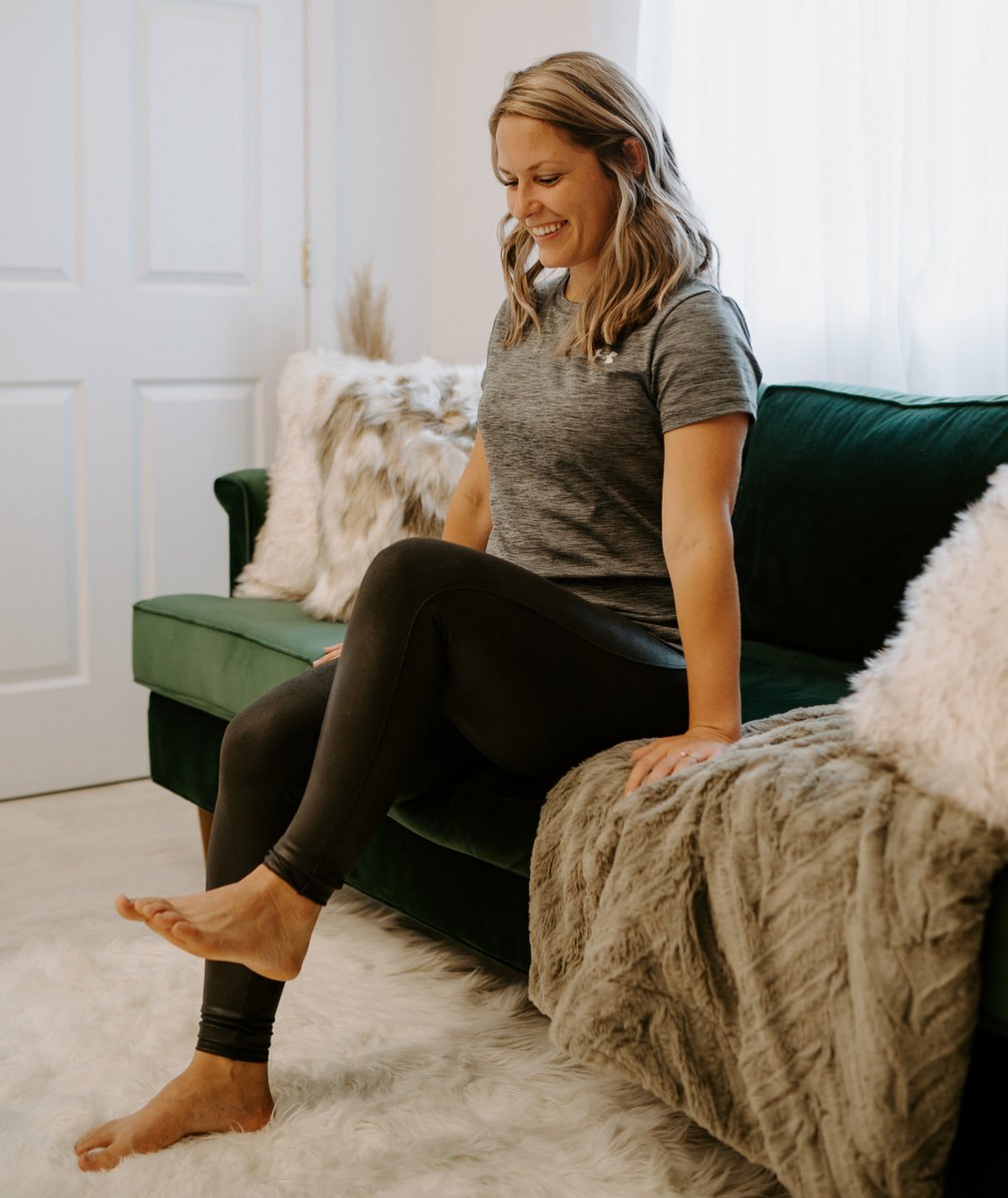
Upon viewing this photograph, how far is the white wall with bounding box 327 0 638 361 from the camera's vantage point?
3.29 m

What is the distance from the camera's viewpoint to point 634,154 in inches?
67.2

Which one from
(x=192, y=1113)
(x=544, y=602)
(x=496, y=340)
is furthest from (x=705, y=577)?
(x=192, y=1113)

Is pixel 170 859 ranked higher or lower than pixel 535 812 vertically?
lower

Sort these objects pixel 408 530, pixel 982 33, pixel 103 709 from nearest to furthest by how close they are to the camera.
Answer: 1. pixel 982 33
2. pixel 408 530
3. pixel 103 709

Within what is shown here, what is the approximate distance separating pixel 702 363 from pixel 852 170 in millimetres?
976

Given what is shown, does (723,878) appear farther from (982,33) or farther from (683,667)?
(982,33)

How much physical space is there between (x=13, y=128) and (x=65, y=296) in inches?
13.4

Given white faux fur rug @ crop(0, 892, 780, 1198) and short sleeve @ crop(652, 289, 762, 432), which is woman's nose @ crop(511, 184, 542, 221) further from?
white faux fur rug @ crop(0, 892, 780, 1198)

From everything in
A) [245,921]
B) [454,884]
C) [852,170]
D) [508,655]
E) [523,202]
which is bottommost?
[454,884]

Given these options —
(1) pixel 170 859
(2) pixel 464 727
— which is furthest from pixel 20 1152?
(1) pixel 170 859

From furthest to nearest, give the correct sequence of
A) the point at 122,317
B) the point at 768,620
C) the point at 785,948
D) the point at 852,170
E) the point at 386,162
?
the point at 386,162 < the point at 122,317 < the point at 852,170 < the point at 768,620 < the point at 785,948

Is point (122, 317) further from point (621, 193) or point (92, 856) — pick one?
point (621, 193)

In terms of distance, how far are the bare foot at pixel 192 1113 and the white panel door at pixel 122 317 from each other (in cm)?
155

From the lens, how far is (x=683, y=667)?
163cm
